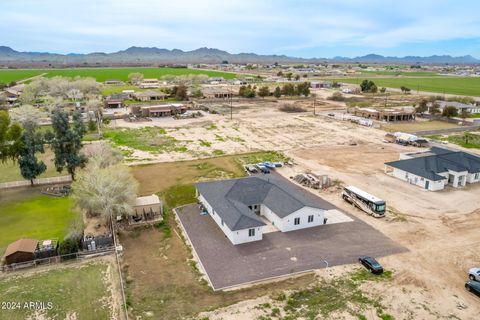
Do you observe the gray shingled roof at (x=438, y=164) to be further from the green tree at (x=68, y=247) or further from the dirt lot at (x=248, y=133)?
the green tree at (x=68, y=247)

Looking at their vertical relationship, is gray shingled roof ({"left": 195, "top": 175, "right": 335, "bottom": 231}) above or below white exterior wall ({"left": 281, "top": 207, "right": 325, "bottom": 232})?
above

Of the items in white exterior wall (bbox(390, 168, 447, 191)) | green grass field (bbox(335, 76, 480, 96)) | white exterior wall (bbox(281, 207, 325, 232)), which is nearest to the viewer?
white exterior wall (bbox(281, 207, 325, 232))

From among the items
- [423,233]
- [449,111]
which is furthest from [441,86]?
[423,233]

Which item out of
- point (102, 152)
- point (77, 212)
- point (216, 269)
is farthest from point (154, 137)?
point (216, 269)

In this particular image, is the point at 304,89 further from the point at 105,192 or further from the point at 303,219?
the point at 105,192

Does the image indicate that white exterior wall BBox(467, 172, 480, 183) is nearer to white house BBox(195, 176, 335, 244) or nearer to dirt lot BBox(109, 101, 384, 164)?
white house BBox(195, 176, 335, 244)

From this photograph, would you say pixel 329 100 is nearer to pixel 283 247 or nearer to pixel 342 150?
pixel 342 150

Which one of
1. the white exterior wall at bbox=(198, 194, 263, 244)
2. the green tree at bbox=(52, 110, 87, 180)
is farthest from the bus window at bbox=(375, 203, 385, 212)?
the green tree at bbox=(52, 110, 87, 180)
